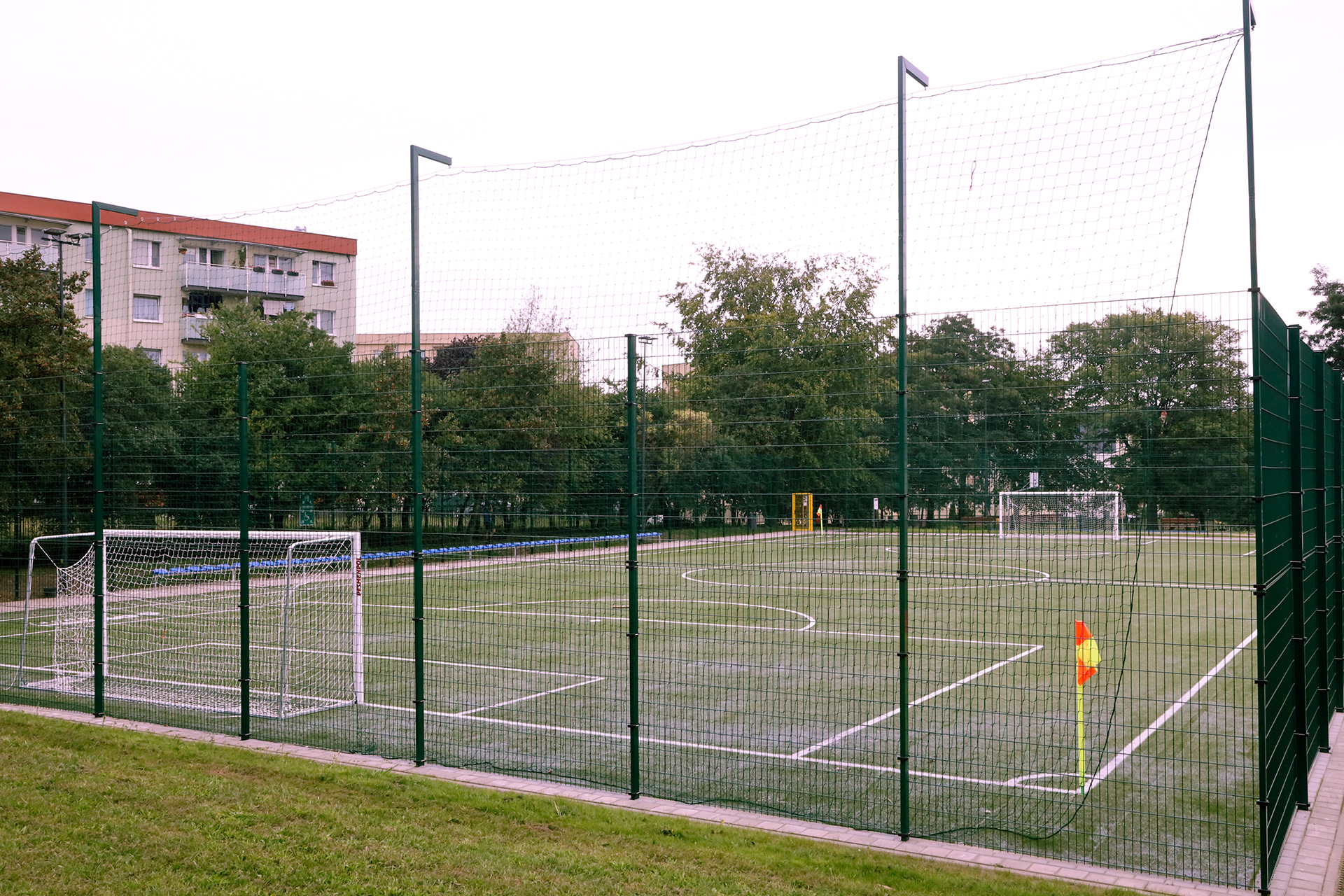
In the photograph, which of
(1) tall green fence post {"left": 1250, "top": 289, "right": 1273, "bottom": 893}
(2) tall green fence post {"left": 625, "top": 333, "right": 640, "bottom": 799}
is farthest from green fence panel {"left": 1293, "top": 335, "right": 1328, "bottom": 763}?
(2) tall green fence post {"left": 625, "top": 333, "right": 640, "bottom": 799}

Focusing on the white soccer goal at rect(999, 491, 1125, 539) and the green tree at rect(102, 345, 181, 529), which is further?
the green tree at rect(102, 345, 181, 529)

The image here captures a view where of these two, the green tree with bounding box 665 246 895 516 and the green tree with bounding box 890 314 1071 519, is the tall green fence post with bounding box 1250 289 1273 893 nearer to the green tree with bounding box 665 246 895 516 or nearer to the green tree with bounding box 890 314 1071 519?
the green tree with bounding box 890 314 1071 519

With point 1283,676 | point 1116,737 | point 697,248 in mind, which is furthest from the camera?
point 1116,737

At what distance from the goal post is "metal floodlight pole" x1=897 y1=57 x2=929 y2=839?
3.03 feet

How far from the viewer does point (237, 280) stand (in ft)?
145

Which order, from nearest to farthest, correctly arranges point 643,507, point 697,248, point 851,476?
1. point 851,476
2. point 697,248
3. point 643,507

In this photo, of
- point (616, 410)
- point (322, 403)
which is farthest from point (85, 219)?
point (616, 410)

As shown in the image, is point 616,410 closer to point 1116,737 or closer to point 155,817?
point 155,817

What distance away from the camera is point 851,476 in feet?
24.1

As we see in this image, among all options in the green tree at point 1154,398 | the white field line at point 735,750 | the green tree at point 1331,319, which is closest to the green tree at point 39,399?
the white field line at point 735,750

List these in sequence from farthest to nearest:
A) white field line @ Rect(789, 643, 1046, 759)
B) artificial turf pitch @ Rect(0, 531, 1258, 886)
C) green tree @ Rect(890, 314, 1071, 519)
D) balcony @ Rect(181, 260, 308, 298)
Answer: balcony @ Rect(181, 260, 308, 298) → white field line @ Rect(789, 643, 1046, 759) → artificial turf pitch @ Rect(0, 531, 1258, 886) → green tree @ Rect(890, 314, 1071, 519)

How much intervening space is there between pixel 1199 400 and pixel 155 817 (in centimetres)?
662

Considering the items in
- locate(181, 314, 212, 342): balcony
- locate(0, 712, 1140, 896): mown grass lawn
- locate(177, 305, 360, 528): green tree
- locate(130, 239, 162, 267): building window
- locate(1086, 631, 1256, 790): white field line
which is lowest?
locate(1086, 631, 1256, 790): white field line

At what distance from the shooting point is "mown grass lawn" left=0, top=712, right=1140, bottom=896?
17.1 ft
